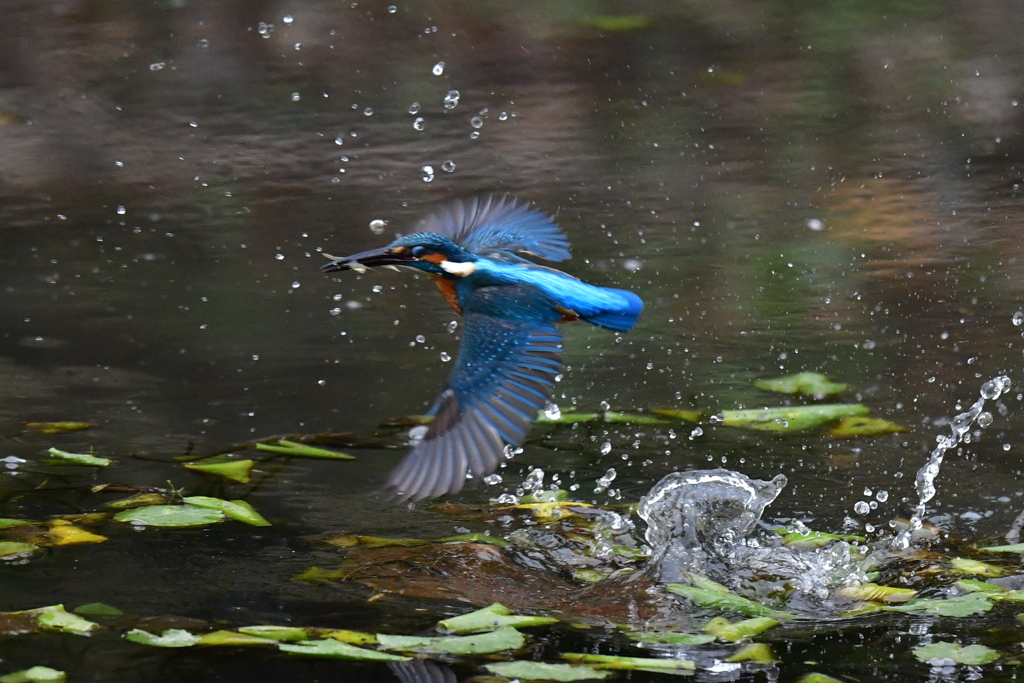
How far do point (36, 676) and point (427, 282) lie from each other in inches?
Result: 121

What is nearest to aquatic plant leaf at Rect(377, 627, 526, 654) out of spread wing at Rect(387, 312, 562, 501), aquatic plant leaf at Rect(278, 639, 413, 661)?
aquatic plant leaf at Rect(278, 639, 413, 661)

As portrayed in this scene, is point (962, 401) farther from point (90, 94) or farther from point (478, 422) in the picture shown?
point (90, 94)

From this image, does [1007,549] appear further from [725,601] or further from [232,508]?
[232,508]

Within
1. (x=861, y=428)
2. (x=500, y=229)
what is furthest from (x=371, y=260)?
(x=861, y=428)

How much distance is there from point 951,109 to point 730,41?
1368 millimetres

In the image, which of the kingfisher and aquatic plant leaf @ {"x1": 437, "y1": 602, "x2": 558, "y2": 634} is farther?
the kingfisher

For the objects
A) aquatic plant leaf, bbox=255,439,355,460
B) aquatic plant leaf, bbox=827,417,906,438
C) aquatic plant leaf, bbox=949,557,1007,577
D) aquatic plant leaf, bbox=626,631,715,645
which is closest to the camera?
aquatic plant leaf, bbox=626,631,715,645

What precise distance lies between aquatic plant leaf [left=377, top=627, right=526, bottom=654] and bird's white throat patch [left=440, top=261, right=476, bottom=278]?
1.07 metres

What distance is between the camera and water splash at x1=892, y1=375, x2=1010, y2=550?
3.05 meters

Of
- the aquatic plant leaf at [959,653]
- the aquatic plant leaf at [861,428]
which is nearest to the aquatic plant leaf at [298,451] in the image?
the aquatic plant leaf at [861,428]

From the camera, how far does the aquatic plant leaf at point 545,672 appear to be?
2250mm

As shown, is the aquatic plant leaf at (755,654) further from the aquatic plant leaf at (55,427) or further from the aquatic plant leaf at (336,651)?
the aquatic plant leaf at (55,427)

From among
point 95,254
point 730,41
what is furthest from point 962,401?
point 730,41

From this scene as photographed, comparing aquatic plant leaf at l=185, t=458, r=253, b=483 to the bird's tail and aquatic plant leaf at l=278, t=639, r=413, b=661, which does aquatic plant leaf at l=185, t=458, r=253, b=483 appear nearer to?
the bird's tail
